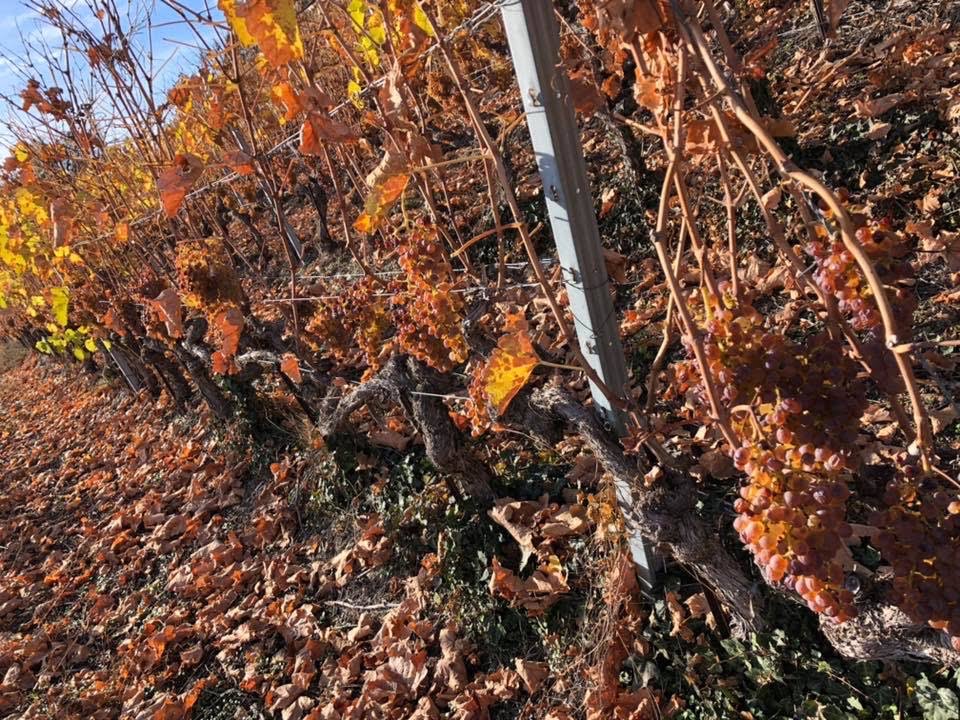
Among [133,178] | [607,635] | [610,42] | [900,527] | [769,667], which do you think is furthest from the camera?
[133,178]

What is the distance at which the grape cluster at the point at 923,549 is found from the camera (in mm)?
1144

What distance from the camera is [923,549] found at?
1.15m

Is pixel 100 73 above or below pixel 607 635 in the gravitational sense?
above

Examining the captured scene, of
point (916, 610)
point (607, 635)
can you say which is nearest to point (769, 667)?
point (607, 635)

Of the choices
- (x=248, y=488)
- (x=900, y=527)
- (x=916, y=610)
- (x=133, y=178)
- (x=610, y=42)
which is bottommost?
(x=248, y=488)

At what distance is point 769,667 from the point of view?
5.77ft

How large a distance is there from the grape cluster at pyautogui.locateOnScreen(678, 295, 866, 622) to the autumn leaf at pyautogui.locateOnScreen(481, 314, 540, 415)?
471 mm

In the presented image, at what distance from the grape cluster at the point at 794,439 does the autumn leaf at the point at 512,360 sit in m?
0.47

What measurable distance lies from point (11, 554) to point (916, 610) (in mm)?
6116

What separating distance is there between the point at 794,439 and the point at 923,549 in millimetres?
311

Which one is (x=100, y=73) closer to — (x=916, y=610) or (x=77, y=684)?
(x=77, y=684)

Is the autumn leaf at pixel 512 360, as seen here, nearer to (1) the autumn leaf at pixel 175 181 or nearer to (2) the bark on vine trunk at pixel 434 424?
(2) the bark on vine trunk at pixel 434 424

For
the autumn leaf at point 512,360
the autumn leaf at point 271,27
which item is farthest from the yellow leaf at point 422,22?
the autumn leaf at point 512,360

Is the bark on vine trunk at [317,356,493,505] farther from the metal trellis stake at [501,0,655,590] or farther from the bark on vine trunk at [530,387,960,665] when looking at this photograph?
the metal trellis stake at [501,0,655,590]
